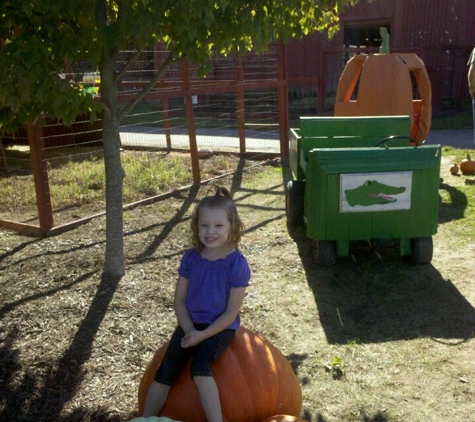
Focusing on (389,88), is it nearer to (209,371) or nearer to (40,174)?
(40,174)

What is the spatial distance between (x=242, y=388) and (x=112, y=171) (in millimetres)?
2381

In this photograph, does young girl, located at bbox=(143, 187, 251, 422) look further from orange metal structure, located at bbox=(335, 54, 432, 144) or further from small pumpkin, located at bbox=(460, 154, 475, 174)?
small pumpkin, located at bbox=(460, 154, 475, 174)

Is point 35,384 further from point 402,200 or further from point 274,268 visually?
point 402,200

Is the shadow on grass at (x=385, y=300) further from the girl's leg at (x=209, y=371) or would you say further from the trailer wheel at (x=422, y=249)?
the girl's leg at (x=209, y=371)

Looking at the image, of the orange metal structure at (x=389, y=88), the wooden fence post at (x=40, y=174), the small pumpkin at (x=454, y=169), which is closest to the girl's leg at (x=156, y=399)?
the wooden fence post at (x=40, y=174)

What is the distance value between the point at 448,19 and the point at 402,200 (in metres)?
15.8

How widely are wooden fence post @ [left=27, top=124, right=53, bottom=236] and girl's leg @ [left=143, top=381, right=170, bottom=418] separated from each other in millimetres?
3592

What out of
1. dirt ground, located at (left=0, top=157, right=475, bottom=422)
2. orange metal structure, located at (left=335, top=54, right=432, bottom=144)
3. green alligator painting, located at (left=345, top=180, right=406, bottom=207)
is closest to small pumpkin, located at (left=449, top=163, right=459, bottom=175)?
orange metal structure, located at (left=335, top=54, right=432, bottom=144)

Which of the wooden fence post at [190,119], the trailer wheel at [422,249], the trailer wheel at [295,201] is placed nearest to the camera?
the trailer wheel at [422,249]

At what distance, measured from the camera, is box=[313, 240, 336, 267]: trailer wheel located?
194 inches

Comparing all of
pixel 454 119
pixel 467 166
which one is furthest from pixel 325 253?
pixel 454 119

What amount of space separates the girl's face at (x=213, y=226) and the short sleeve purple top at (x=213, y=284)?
0.10 m

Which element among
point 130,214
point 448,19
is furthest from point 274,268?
point 448,19

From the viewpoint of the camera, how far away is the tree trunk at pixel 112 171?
4.14 metres
